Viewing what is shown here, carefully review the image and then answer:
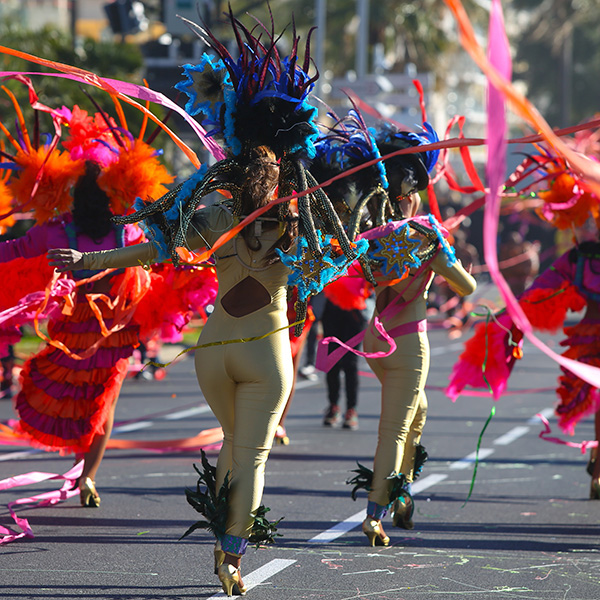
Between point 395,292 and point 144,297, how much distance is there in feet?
5.06

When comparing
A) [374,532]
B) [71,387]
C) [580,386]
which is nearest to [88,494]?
[71,387]

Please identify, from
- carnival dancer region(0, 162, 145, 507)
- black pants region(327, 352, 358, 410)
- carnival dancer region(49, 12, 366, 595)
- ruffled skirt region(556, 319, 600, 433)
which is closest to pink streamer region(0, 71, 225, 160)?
carnival dancer region(49, 12, 366, 595)

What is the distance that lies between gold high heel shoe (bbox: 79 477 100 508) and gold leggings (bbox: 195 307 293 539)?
6.46 feet

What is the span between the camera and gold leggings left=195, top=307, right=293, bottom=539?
14.2ft

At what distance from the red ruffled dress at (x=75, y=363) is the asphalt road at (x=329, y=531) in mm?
505

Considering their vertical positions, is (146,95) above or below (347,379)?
above

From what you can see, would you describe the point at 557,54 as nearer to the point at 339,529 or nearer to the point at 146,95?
the point at 339,529

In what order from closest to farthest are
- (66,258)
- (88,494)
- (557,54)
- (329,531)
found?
(66,258) → (329,531) → (88,494) → (557,54)

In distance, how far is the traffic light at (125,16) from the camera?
16188 millimetres

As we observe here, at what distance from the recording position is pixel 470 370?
22.8 feet

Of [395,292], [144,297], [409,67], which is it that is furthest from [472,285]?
[409,67]

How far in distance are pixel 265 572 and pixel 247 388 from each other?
42.0 inches

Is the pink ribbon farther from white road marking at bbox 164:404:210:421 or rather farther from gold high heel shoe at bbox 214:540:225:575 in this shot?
white road marking at bbox 164:404:210:421

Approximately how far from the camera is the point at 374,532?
213 inches
